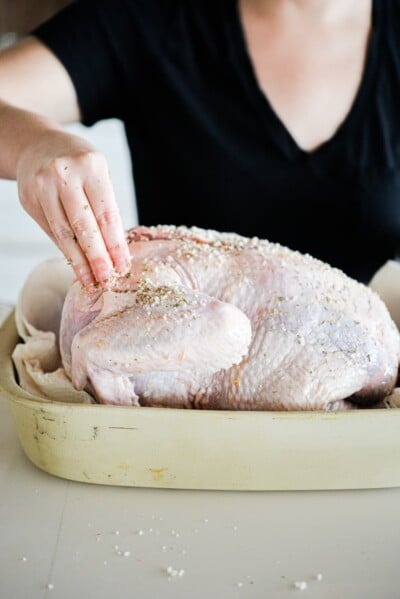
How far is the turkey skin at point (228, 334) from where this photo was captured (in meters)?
0.74

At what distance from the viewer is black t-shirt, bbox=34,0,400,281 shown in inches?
46.4

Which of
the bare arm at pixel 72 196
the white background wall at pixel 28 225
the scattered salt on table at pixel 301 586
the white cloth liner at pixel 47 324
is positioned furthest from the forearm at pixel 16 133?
the white background wall at pixel 28 225

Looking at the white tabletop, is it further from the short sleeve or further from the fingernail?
the short sleeve

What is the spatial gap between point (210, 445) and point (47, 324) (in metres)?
Result: 0.35

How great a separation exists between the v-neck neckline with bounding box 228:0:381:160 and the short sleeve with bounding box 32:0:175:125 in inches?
5.0

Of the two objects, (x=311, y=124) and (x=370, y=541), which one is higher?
(x=311, y=124)

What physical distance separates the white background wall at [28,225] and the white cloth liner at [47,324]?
138 cm

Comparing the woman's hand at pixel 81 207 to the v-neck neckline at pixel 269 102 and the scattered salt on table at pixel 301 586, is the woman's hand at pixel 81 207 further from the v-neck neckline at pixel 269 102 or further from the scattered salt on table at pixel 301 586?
the v-neck neckline at pixel 269 102

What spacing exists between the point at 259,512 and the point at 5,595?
0.25m

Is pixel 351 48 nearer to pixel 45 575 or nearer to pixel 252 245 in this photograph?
pixel 252 245

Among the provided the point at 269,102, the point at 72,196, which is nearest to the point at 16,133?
the point at 72,196

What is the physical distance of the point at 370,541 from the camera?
66cm

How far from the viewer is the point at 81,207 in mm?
731

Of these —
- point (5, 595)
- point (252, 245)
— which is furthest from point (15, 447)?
point (252, 245)
